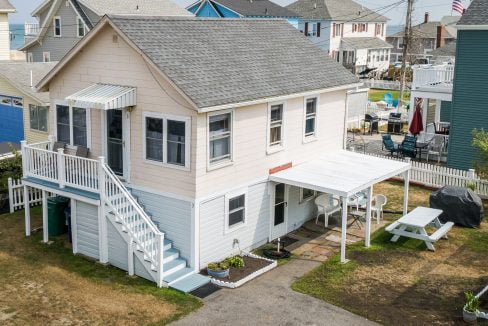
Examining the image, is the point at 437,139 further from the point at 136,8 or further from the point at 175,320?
the point at 136,8

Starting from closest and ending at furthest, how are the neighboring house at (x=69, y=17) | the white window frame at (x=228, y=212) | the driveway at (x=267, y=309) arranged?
1. the driveway at (x=267, y=309)
2. the white window frame at (x=228, y=212)
3. the neighboring house at (x=69, y=17)

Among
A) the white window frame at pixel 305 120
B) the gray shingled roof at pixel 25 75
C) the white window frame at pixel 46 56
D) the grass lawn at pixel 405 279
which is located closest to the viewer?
the grass lawn at pixel 405 279

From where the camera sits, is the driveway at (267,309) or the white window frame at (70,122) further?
the white window frame at (70,122)

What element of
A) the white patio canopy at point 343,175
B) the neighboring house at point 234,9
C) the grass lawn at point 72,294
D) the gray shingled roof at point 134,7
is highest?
the neighboring house at point 234,9

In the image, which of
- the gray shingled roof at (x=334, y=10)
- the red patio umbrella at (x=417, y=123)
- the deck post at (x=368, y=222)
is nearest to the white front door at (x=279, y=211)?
the deck post at (x=368, y=222)

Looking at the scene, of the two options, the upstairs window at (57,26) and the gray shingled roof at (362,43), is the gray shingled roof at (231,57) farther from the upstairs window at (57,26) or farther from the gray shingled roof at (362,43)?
the gray shingled roof at (362,43)

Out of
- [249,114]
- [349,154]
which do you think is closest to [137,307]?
[249,114]
